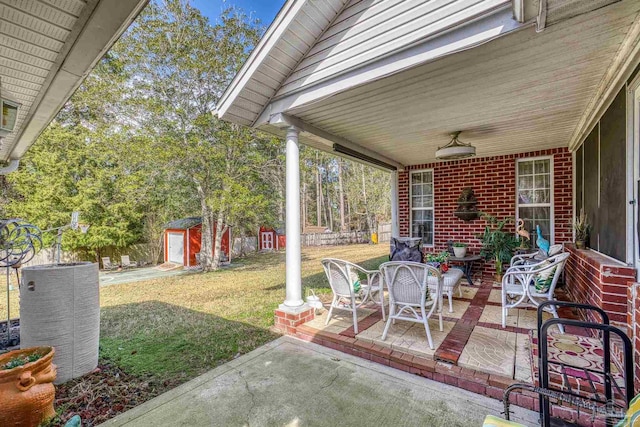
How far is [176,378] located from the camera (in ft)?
9.12

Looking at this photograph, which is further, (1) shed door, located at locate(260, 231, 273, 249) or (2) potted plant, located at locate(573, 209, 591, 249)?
(1) shed door, located at locate(260, 231, 273, 249)

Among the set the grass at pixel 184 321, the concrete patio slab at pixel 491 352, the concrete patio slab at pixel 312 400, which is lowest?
the grass at pixel 184 321

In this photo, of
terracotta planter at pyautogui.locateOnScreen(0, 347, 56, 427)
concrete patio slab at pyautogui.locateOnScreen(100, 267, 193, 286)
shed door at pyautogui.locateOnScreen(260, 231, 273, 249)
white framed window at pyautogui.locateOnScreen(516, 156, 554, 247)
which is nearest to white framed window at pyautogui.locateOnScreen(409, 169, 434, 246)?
white framed window at pyautogui.locateOnScreen(516, 156, 554, 247)

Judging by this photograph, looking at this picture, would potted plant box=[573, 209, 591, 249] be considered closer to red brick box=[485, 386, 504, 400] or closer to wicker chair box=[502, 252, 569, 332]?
wicker chair box=[502, 252, 569, 332]

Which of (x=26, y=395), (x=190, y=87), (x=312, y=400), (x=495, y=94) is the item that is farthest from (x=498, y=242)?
(x=190, y=87)

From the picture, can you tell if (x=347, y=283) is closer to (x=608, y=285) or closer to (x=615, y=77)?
(x=608, y=285)

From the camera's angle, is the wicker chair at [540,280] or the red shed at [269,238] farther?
the red shed at [269,238]

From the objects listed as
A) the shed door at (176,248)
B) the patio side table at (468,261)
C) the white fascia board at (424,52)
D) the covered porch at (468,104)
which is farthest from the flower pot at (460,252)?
the shed door at (176,248)

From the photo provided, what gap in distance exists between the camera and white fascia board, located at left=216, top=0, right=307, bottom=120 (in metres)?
2.80

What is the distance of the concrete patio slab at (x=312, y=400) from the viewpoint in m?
2.14

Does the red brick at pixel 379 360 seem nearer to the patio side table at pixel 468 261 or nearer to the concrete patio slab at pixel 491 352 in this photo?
the concrete patio slab at pixel 491 352

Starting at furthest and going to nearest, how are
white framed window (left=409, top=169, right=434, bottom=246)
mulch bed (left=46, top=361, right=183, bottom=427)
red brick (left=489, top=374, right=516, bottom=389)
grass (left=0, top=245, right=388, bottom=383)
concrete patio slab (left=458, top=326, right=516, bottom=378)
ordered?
white framed window (left=409, top=169, right=434, bottom=246) → grass (left=0, top=245, right=388, bottom=383) → concrete patio slab (left=458, top=326, right=516, bottom=378) → red brick (left=489, top=374, right=516, bottom=389) → mulch bed (left=46, top=361, right=183, bottom=427)

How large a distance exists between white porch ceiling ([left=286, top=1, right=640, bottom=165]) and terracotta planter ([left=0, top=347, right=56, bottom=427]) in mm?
3342

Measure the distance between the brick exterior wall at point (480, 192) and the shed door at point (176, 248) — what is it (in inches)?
326
